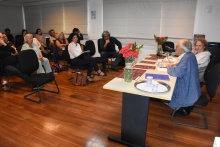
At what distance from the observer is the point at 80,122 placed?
2.62 metres

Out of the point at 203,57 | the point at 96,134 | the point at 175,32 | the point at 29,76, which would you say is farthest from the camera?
the point at 175,32

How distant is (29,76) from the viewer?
11.1 feet

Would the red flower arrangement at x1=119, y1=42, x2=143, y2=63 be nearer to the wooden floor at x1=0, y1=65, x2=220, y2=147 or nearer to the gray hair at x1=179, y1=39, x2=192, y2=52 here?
the gray hair at x1=179, y1=39, x2=192, y2=52

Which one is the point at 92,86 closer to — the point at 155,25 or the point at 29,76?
the point at 29,76

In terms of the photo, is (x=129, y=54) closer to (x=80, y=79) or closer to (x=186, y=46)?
(x=186, y=46)

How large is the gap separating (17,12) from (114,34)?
5.48 meters

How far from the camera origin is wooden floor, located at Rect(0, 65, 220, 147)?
7.18ft

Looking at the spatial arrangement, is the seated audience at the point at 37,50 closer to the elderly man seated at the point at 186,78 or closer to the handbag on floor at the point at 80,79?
the handbag on floor at the point at 80,79

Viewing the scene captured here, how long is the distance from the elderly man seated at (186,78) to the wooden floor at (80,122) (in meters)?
0.45

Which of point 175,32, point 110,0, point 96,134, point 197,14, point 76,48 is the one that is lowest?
point 96,134

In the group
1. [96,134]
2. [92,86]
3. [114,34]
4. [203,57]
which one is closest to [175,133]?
[96,134]

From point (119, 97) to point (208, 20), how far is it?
351 centimetres

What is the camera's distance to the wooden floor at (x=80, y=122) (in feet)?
7.18

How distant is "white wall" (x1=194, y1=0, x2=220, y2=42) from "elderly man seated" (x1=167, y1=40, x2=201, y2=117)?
342 cm
